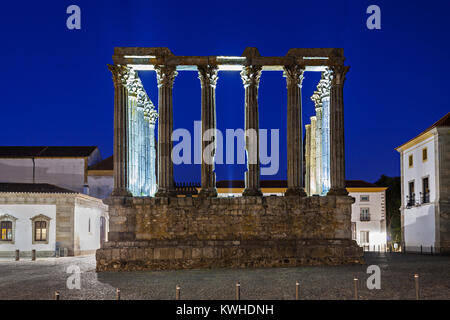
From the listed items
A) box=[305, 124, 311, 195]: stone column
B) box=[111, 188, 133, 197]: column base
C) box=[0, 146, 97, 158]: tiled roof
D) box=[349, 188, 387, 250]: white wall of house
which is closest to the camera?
box=[111, 188, 133, 197]: column base

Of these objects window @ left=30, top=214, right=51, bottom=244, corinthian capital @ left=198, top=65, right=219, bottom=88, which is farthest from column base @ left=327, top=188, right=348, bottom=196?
window @ left=30, top=214, right=51, bottom=244

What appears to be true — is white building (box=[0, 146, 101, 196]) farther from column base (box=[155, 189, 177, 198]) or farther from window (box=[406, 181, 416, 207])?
window (box=[406, 181, 416, 207])

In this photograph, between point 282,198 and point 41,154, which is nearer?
point 282,198

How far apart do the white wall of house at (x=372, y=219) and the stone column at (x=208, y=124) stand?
31.8 meters

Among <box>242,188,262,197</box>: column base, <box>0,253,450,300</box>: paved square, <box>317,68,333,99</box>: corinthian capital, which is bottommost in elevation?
<box>0,253,450,300</box>: paved square

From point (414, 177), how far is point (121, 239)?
2454 centimetres

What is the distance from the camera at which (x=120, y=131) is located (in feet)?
71.0

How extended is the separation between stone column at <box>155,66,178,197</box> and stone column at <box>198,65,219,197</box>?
1.50 m

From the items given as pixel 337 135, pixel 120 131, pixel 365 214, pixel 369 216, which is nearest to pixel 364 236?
pixel 369 216

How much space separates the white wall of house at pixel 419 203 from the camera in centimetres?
3216

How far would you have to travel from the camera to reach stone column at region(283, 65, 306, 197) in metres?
21.7
